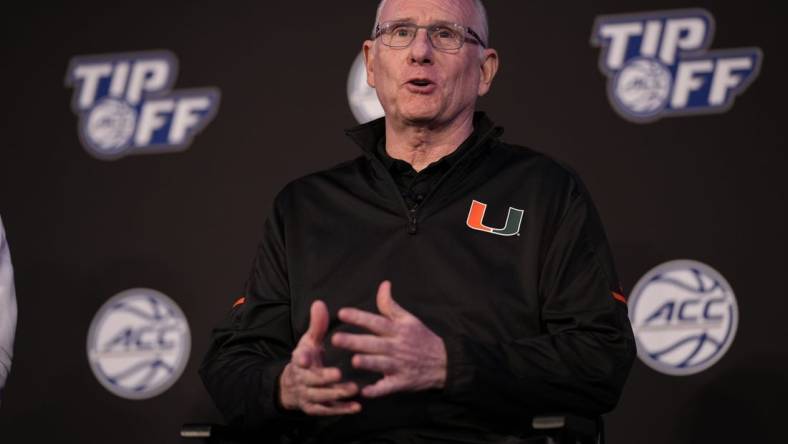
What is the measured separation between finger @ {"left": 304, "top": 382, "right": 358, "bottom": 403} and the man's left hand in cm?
2

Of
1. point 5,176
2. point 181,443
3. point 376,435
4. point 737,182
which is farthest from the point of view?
point 5,176

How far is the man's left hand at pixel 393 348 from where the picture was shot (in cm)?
190

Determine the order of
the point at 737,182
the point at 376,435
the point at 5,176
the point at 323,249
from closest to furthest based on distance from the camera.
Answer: the point at 376,435 < the point at 323,249 < the point at 737,182 < the point at 5,176

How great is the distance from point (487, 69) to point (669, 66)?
0.94m

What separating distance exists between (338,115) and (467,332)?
60.3 inches

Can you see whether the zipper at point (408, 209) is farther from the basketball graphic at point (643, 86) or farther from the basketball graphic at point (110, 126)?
the basketball graphic at point (110, 126)

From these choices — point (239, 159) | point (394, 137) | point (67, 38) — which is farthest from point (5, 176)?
point (394, 137)

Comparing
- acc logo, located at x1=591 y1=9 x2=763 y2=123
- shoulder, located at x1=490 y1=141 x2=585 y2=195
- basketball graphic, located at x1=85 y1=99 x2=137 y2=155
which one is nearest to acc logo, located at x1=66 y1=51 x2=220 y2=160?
basketball graphic, located at x1=85 y1=99 x2=137 y2=155

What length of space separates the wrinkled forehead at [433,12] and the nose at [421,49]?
0.10ft

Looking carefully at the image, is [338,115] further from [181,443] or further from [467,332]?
[467,332]

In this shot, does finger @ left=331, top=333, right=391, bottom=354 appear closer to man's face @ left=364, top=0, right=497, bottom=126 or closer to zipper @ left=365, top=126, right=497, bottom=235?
zipper @ left=365, top=126, right=497, bottom=235

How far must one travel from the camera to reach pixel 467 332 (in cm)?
223

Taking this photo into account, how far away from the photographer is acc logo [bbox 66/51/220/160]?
3752mm

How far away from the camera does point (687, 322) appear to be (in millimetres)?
3199
